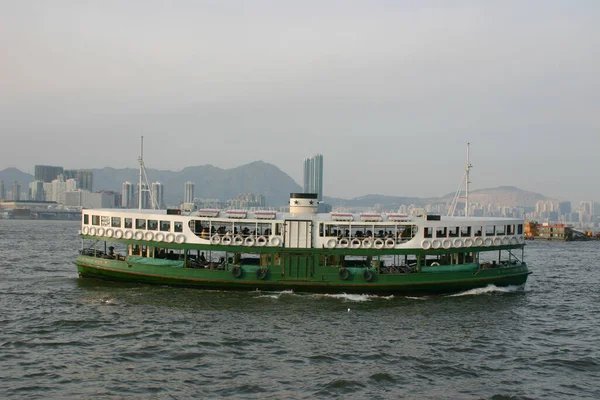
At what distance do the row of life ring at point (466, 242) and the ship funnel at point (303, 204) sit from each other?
24.5 feet

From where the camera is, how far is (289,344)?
24609 millimetres

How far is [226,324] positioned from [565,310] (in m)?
19.1

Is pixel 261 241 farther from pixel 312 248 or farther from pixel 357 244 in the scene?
pixel 357 244

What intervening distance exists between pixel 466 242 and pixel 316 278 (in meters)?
8.79

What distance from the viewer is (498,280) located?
35438mm

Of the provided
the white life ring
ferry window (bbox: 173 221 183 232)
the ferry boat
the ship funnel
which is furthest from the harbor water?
the ship funnel

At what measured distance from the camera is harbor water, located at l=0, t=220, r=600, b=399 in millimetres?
19922

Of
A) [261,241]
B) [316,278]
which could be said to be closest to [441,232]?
[316,278]

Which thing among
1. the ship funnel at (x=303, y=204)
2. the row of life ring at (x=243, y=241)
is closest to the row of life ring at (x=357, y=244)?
the row of life ring at (x=243, y=241)

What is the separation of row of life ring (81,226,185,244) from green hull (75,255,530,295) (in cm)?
143

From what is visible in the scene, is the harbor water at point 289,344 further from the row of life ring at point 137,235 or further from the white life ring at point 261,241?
the row of life ring at point 137,235

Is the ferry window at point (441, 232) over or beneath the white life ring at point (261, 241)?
over

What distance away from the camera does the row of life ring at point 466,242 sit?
33.6m

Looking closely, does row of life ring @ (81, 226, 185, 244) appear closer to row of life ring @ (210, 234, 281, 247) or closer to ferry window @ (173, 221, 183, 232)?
ferry window @ (173, 221, 183, 232)
